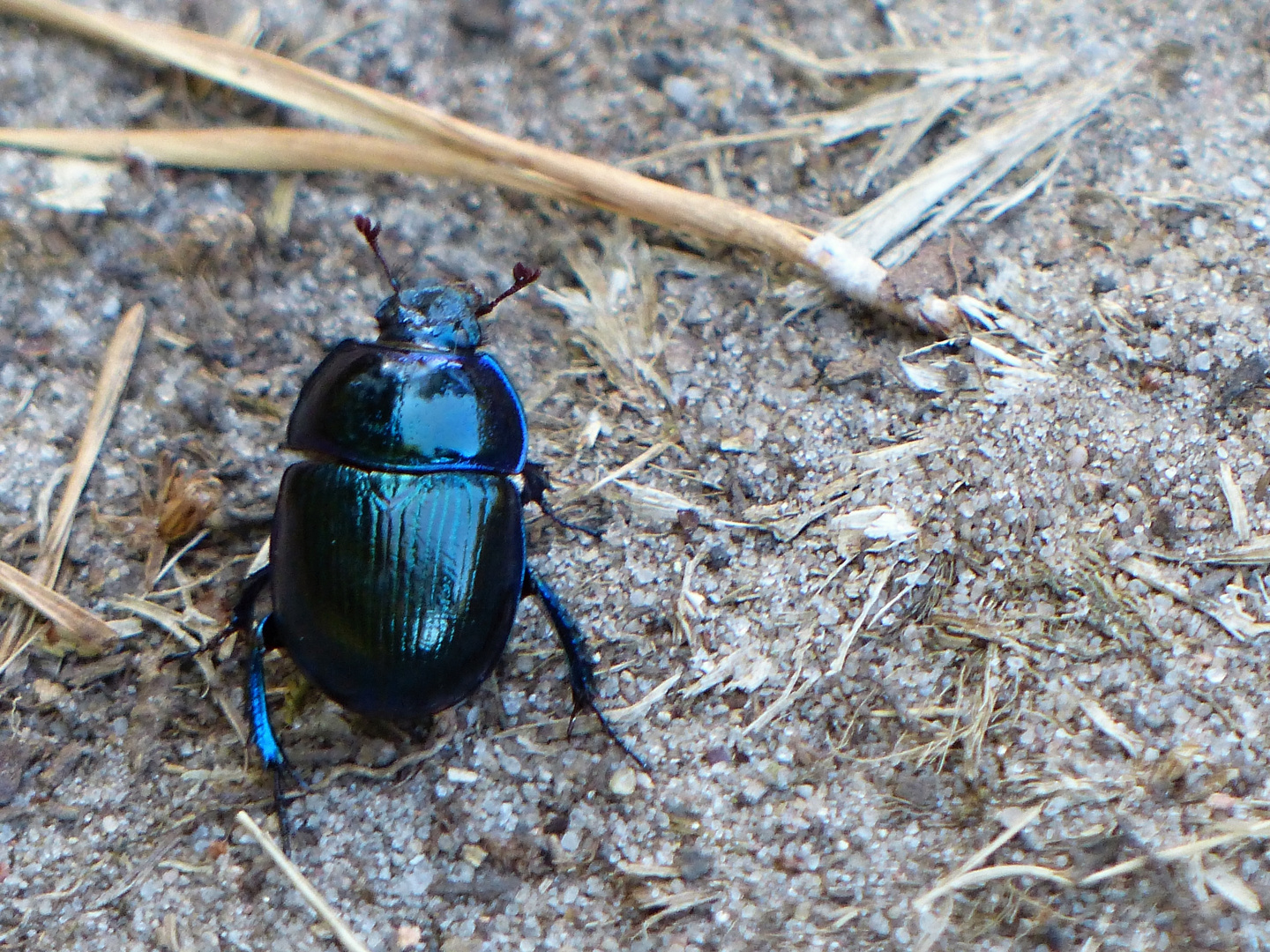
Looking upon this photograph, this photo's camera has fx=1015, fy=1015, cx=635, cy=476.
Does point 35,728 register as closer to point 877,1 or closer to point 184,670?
point 184,670

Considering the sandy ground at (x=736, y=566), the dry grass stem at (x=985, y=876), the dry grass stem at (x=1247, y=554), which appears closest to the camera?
the dry grass stem at (x=985, y=876)

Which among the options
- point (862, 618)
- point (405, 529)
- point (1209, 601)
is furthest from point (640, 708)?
point (1209, 601)

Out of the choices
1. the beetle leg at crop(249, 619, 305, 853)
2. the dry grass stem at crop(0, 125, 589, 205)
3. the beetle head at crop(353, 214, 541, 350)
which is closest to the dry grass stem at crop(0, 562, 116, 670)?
the beetle leg at crop(249, 619, 305, 853)

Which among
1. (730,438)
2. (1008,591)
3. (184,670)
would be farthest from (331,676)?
(1008,591)

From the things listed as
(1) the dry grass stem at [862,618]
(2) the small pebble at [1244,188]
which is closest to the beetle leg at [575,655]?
(1) the dry grass stem at [862,618]

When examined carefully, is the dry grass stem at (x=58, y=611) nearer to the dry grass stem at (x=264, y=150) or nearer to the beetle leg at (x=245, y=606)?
the beetle leg at (x=245, y=606)

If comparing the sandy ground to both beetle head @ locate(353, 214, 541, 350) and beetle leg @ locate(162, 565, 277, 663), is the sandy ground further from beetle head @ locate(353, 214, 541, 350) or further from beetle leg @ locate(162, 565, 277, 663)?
beetle head @ locate(353, 214, 541, 350)
